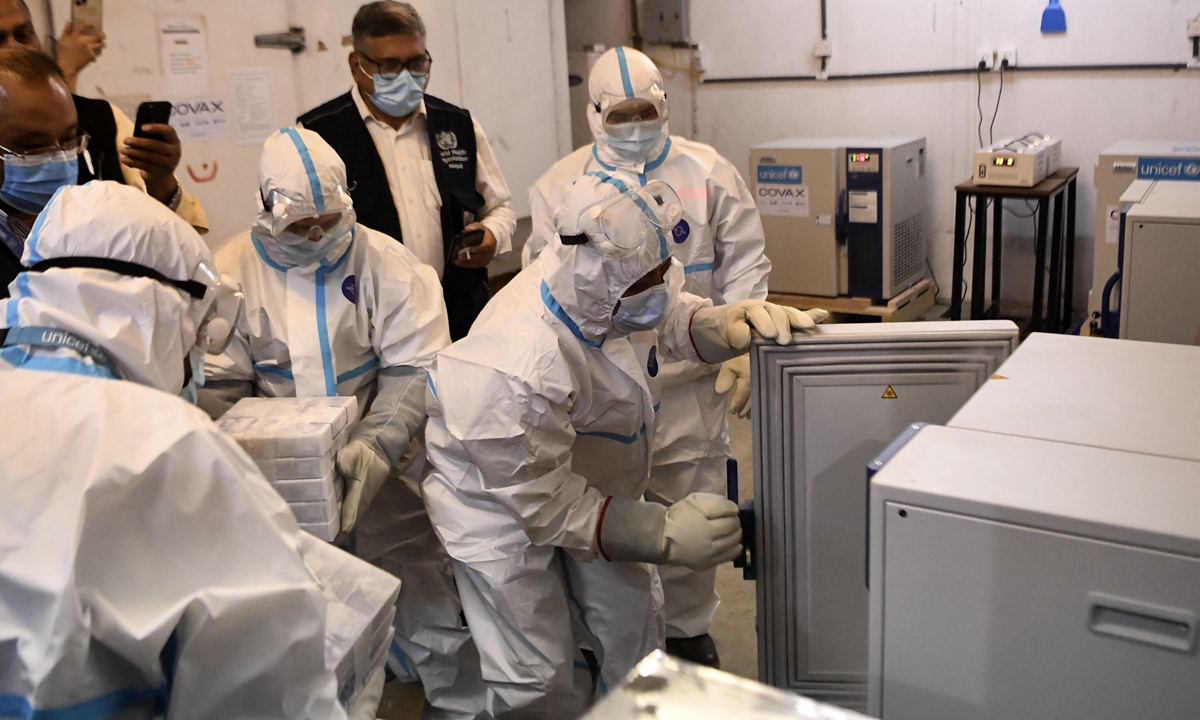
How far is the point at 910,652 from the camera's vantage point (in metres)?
0.97

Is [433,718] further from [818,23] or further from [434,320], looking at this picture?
[818,23]

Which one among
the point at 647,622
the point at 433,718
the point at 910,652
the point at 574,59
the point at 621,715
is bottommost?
the point at 433,718

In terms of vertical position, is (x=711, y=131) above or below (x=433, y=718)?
above

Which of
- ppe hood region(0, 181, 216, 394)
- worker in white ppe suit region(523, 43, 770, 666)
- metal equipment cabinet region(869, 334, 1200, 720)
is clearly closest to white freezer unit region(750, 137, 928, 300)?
worker in white ppe suit region(523, 43, 770, 666)

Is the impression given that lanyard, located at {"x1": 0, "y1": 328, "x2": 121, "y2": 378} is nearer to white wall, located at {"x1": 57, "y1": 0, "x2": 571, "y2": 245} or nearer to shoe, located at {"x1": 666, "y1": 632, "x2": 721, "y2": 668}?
shoe, located at {"x1": 666, "y1": 632, "x2": 721, "y2": 668}

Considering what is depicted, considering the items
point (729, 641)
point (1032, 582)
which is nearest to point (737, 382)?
point (729, 641)

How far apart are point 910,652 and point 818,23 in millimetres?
3831

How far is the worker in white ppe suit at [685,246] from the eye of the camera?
2.18 metres

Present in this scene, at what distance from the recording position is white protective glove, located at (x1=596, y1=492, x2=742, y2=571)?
1.57 m

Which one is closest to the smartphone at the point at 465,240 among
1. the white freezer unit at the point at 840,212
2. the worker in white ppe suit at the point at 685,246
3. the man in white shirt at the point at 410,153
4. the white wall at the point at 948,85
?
the man in white shirt at the point at 410,153

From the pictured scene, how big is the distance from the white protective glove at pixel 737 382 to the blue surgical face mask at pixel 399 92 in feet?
3.14

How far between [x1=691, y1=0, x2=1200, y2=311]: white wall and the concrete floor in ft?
7.51

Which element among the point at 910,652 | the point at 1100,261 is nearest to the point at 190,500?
the point at 910,652

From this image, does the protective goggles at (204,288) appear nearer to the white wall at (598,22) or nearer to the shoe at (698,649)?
the shoe at (698,649)
